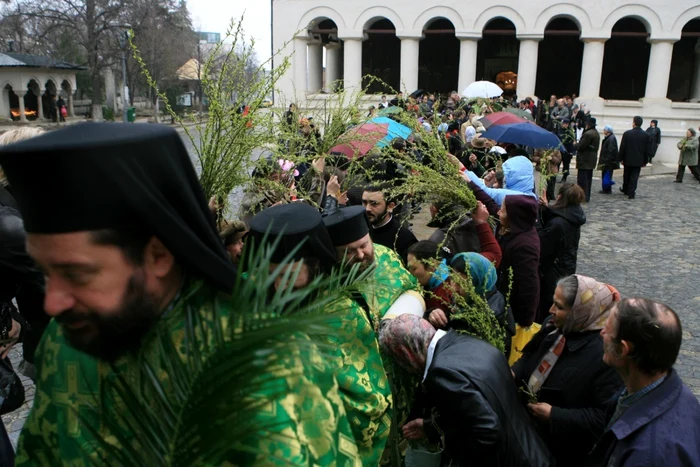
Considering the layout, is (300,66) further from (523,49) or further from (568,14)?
(568,14)

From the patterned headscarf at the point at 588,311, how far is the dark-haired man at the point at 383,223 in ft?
7.02

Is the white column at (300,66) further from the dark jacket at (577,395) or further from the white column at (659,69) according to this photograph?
the dark jacket at (577,395)

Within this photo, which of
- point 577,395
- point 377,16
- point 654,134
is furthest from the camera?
point 377,16

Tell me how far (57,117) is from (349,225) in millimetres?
35533

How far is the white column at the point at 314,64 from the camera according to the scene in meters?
28.4

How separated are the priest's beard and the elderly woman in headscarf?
232 cm

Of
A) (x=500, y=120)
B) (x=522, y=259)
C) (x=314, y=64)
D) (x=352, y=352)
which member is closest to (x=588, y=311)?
(x=352, y=352)

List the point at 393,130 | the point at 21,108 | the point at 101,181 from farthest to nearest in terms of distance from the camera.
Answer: the point at 21,108
the point at 393,130
the point at 101,181

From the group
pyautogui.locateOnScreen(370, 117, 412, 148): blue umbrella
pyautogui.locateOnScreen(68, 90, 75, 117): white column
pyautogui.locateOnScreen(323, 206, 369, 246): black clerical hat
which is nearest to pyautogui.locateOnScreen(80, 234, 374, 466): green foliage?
pyautogui.locateOnScreen(323, 206, 369, 246): black clerical hat

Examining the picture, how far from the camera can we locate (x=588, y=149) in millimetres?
14305

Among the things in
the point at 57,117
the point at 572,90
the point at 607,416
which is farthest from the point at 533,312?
the point at 57,117

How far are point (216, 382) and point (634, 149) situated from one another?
15699 millimetres

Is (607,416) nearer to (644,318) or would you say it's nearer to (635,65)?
(644,318)

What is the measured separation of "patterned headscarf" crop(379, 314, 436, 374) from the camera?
2.81m
